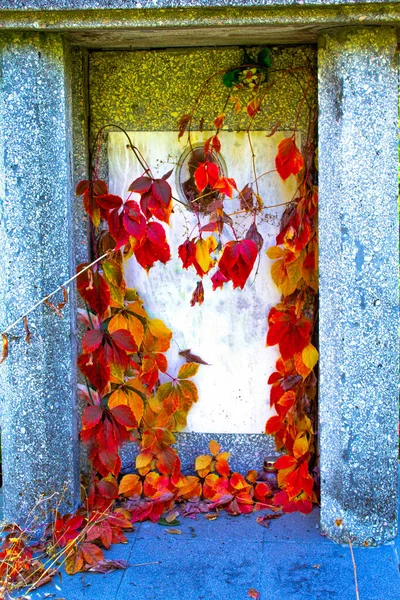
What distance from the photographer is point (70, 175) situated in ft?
10.4

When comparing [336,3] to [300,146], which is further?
[300,146]

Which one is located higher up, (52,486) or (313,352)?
(313,352)

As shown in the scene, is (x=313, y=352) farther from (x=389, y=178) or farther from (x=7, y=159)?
(x=7, y=159)

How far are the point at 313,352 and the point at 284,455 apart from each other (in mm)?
540

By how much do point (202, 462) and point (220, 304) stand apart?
2.51 ft

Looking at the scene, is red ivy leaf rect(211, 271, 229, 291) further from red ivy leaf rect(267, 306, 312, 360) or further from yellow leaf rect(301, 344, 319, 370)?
yellow leaf rect(301, 344, 319, 370)

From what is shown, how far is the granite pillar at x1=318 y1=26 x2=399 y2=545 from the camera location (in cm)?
287


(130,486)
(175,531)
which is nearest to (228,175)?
(130,486)

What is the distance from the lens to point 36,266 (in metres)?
3.04

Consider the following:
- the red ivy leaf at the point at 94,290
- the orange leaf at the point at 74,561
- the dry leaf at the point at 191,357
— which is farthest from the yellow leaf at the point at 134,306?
the orange leaf at the point at 74,561

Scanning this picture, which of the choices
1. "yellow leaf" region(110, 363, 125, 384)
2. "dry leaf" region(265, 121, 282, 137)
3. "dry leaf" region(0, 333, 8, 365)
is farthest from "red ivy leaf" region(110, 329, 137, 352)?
"dry leaf" region(265, 121, 282, 137)

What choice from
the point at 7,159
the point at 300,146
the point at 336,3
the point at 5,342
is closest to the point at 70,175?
the point at 7,159

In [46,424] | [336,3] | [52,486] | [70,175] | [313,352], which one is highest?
[336,3]

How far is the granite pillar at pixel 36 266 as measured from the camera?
2.96 meters
